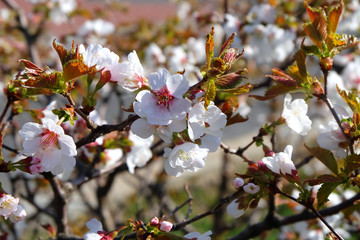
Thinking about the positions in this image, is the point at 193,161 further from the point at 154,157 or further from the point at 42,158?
the point at 154,157

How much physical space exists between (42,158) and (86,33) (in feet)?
7.80

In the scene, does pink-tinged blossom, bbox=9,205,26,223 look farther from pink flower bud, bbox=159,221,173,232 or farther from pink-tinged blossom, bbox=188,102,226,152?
pink-tinged blossom, bbox=188,102,226,152

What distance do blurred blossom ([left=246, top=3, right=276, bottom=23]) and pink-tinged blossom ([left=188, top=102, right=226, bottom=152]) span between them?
5.35 ft

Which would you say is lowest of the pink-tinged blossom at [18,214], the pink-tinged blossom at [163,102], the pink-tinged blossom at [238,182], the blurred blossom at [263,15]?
the blurred blossom at [263,15]

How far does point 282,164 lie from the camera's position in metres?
1.02

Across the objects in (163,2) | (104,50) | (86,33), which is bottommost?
(163,2)

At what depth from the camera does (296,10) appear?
9.99 feet

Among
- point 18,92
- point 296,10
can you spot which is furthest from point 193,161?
point 296,10

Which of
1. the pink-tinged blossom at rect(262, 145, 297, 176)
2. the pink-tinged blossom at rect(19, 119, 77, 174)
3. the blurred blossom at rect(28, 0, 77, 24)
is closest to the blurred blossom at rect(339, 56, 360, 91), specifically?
the pink-tinged blossom at rect(262, 145, 297, 176)

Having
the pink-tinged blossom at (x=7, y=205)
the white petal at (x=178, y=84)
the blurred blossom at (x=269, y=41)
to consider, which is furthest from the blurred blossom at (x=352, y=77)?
the pink-tinged blossom at (x=7, y=205)

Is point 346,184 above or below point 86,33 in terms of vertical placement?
above

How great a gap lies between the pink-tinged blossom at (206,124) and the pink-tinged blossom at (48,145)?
0.94 feet

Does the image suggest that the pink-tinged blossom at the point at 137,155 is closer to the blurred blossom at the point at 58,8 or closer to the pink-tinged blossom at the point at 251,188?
the pink-tinged blossom at the point at 251,188

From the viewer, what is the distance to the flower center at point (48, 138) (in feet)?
3.17
